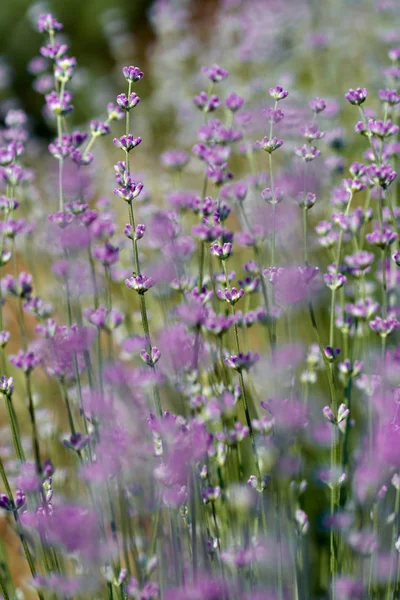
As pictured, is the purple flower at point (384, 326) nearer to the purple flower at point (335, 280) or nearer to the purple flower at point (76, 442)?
the purple flower at point (335, 280)

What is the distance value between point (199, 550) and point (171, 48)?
3.41 metres

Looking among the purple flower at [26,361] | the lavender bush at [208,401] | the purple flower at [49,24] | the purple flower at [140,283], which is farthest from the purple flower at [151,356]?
the purple flower at [49,24]

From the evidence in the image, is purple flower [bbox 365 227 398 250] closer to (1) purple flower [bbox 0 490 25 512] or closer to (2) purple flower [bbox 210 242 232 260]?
(2) purple flower [bbox 210 242 232 260]

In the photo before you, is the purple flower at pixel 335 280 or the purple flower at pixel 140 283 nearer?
the purple flower at pixel 140 283

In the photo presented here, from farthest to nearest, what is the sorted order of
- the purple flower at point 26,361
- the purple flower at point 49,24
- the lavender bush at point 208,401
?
the purple flower at point 49,24 → the purple flower at point 26,361 → the lavender bush at point 208,401

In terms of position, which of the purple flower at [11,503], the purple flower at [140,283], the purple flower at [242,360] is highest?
the purple flower at [140,283]

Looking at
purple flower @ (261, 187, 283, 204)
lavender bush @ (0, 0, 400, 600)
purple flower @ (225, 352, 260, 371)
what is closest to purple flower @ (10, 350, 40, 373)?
lavender bush @ (0, 0, 400, 600)

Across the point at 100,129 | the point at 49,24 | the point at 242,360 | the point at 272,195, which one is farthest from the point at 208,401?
the point at 49,24

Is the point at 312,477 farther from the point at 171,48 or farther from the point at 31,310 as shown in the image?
the point at 171,48

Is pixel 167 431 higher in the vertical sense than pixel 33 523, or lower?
higher

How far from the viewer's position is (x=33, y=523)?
1.10 metres

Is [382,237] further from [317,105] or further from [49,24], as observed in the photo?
[49,24]

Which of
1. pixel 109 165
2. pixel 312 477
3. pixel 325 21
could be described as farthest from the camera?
pixel 325 21

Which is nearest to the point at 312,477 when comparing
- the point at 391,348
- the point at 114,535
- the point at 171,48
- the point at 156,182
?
the point at 391,348
